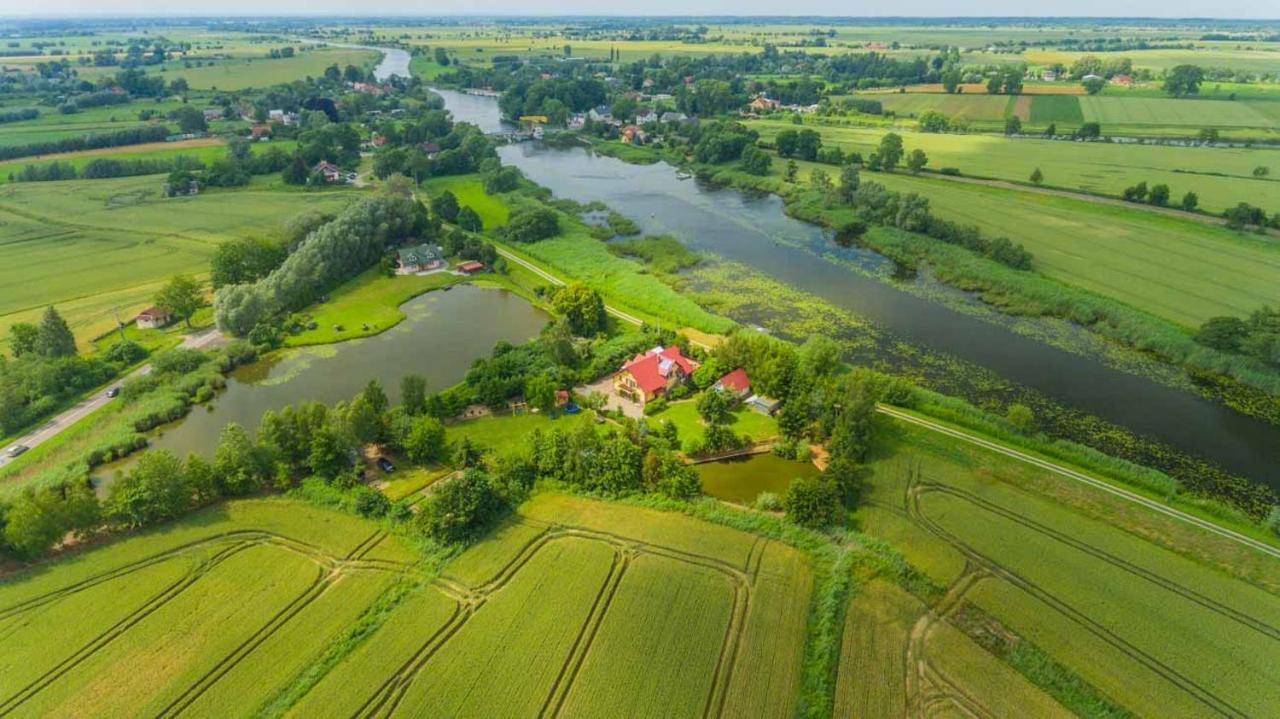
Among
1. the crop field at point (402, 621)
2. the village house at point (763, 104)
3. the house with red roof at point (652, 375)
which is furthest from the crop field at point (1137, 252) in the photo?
the village house at point (763, 104)

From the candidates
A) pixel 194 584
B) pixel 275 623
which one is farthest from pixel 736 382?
pixel 194 584

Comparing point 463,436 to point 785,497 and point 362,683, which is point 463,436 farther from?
point 785,497

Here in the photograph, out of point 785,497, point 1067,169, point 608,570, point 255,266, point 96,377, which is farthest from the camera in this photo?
point 1067,169

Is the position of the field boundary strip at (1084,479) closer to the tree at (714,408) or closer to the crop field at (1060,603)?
the crop field at (1060,603)

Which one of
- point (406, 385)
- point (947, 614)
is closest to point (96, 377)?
point (406, 385)

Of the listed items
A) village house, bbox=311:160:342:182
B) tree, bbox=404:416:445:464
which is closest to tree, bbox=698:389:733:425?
tree, bbox=404:416:445:464

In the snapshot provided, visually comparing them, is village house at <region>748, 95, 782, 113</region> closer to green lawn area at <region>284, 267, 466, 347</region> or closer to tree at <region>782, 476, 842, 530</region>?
green lawn area at <region>284, 267, 466, 347</region>

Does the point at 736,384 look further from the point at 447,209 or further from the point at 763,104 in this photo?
the point at 763,104
